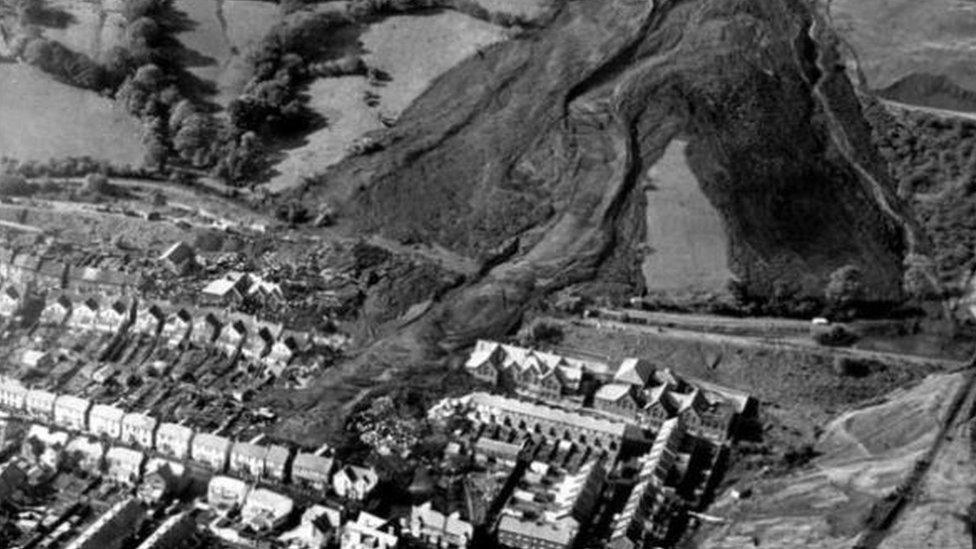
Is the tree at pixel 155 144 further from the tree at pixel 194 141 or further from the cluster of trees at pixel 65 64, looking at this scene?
the cluster of trees at pixel 65 64

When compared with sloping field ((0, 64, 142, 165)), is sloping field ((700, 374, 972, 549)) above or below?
below

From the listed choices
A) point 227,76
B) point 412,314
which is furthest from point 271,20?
point 412,314

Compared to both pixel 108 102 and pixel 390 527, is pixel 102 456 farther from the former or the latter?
pixel 108 102

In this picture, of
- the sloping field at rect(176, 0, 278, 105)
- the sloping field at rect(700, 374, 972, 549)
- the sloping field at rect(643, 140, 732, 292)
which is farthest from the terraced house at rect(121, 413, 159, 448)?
the sloping field at rect(176, 0, 278, 105)

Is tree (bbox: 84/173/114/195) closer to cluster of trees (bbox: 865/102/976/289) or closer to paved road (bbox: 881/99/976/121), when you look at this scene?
cluster of trees (bbox: 865/102/976/289)

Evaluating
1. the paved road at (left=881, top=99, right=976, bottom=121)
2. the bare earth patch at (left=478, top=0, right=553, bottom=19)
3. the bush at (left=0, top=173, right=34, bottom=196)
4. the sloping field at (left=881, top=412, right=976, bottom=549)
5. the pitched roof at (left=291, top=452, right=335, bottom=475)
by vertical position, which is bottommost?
the pitched roof at (left=291, top=452, right=335, bottom=475)

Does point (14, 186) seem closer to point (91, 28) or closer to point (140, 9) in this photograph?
point (91, 28)

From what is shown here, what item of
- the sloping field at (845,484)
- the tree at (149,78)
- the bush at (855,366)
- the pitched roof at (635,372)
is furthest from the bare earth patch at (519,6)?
the sloping field at (845,484)
